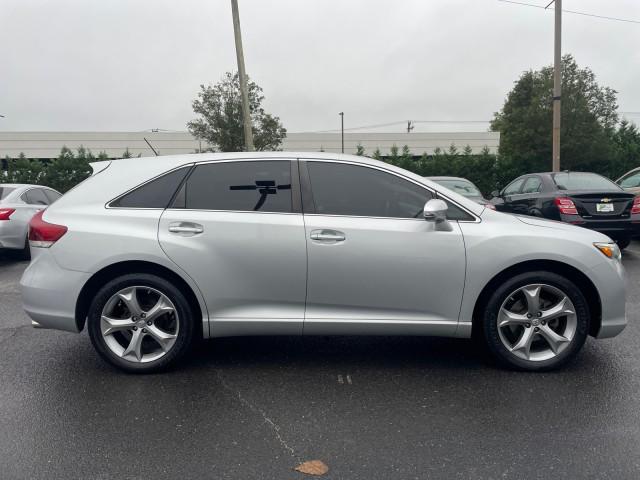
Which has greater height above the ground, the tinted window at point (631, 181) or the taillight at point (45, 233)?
the tinted window at point (631, 181)

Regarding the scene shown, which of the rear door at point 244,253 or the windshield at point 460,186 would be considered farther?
the windshield at point 460,186

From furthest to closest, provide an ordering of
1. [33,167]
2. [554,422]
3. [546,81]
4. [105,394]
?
[546,81], [33,167], [105,394], [554,422]

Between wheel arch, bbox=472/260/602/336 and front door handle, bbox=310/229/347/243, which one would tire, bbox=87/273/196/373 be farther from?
wheel arch, bbox=472/260/602/336

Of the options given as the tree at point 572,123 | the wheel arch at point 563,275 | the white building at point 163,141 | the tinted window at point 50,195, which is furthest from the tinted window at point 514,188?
the white building at point 163,141

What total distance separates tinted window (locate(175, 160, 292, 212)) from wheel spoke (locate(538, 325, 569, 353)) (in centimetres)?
202

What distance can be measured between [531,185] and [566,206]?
4.78 feet

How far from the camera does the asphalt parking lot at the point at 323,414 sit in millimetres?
2535

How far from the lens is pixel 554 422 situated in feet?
9.66

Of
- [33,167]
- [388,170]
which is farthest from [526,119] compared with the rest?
[388,170]

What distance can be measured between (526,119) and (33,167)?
26.0 m

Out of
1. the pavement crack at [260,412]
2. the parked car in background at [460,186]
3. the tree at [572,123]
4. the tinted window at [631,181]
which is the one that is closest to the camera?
the pavement crack at [260,412]

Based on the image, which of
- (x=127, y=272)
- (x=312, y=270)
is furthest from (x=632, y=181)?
(x=127, y=272)

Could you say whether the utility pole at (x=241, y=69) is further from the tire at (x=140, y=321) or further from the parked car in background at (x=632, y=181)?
the tire at (x=140, y=321)

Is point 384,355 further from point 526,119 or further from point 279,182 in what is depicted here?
point 526,119
